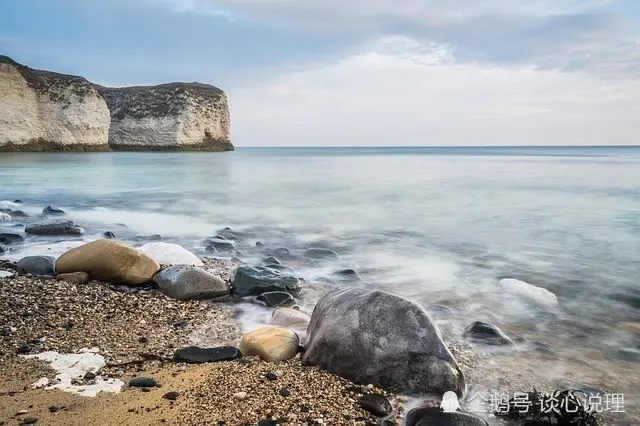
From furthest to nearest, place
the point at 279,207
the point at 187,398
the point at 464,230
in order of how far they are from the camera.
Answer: the point at 279,207 → the point at 464,230 → the point at 187,398

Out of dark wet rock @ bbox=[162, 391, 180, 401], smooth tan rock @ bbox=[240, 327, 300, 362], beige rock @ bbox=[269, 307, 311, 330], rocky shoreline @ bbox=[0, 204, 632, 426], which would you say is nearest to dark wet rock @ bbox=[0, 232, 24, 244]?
rocky shoreline @ bbox=[0, 204, 632, 426]

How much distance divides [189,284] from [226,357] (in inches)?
69.9

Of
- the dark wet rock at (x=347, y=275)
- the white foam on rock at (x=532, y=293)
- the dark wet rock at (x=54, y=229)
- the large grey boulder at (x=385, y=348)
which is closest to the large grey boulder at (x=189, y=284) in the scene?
the dark wet rock at (x=347, y=275)

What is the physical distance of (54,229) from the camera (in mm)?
8766

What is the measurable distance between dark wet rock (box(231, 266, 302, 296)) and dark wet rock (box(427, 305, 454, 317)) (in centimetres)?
157

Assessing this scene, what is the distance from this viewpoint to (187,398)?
3.01 metres

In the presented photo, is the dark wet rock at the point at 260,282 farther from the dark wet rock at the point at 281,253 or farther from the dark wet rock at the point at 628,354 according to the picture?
the dark wet rock at the point at 628,354

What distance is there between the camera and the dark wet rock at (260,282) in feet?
18.1

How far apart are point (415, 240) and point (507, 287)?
373 centimetres

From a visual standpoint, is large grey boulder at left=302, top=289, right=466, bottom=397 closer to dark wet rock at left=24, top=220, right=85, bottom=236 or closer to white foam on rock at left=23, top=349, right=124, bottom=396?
white foam on rock at left=23, top=349, right=124, bottom=396

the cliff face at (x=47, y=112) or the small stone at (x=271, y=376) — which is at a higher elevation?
the cliff face at (x=47, y=112)

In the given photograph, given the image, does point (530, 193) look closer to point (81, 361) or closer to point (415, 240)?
point (415, 240)

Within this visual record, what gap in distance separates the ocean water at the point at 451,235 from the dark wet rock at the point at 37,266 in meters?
1.35

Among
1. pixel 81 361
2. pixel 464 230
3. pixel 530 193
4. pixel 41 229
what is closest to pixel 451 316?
pixel 81 361
